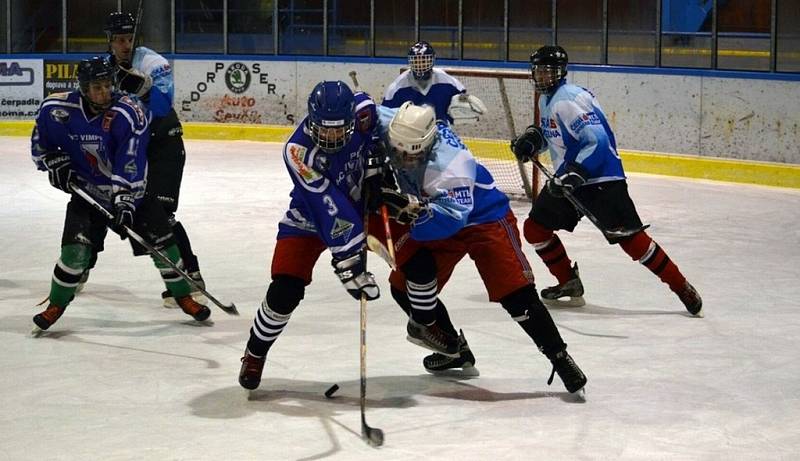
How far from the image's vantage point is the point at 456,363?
466 cm

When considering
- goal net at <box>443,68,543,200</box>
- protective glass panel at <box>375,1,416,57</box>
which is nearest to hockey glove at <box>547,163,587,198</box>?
goal net at <box>443,68,543,200</box>

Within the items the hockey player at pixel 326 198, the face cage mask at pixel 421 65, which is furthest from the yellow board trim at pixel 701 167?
the hockey player at pixel 326 198

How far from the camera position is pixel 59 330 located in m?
5.39

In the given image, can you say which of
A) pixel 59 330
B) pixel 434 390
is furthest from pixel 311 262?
pixel 59 330

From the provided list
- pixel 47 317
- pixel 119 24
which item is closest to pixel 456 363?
pixel 47 317

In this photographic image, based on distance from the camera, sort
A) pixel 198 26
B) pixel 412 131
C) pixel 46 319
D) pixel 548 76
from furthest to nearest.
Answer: pixel 198 26 → pixel 548 76 → pixel 46 319 → pixel 412 131

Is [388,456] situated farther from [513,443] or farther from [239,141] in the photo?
[239,141]

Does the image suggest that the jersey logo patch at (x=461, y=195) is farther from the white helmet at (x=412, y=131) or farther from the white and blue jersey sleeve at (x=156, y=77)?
the white and blue jersey sleeve at (x=156, y=77)

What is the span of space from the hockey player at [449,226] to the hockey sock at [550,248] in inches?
53.1

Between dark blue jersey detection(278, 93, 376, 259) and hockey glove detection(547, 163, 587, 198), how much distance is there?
1.59 metres

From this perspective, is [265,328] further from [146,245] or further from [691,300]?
[691,300]

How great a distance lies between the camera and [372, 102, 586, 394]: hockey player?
13.4 feet

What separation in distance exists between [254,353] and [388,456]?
2.50ft

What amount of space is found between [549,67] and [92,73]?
6.20 feet
